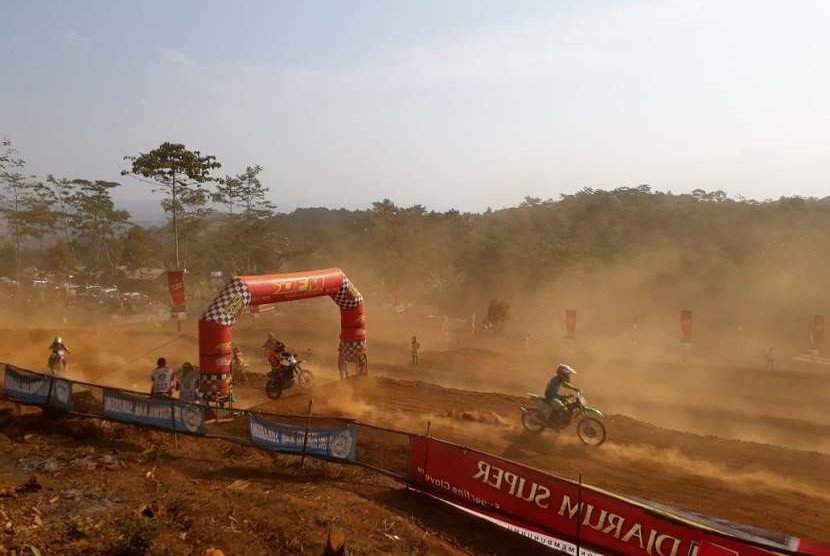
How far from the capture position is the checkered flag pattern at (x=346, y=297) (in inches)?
842

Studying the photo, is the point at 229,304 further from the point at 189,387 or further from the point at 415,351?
the point at 415,351

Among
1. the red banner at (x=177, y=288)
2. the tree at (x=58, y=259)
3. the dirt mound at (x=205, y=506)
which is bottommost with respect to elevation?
the dirt mound at (x=205, y=506)

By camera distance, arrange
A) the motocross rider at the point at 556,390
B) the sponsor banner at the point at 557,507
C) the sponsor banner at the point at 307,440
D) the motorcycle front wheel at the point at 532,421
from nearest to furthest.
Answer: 1. the sponsor banner at the point at 557,507
2. the sponsor banner at the point at 307,440
3. the motocross rider at the point at 556,390
4. the motorcycle front wheel at the point at 532,421

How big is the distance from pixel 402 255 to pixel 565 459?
5276 centimetres

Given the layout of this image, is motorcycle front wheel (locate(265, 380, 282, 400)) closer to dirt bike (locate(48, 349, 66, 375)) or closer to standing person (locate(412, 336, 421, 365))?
dirt bike (locate(48, 349, 66, 375))

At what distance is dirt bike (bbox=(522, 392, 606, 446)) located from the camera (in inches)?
565

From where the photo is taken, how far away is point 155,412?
14.6 meters

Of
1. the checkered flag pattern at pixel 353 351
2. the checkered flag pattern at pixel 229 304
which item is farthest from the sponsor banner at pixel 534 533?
the checkered flag pattern at pixel 353 351

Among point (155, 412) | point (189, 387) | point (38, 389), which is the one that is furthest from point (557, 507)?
point (38, 389)

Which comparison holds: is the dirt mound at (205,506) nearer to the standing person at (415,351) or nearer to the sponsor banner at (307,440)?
the sponsor banner at (307,440)

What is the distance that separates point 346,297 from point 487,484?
12547 mm

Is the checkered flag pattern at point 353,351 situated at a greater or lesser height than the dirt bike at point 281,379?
greater

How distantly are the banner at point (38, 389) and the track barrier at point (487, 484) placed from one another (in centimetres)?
6

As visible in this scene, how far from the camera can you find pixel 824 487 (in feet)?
39.9
